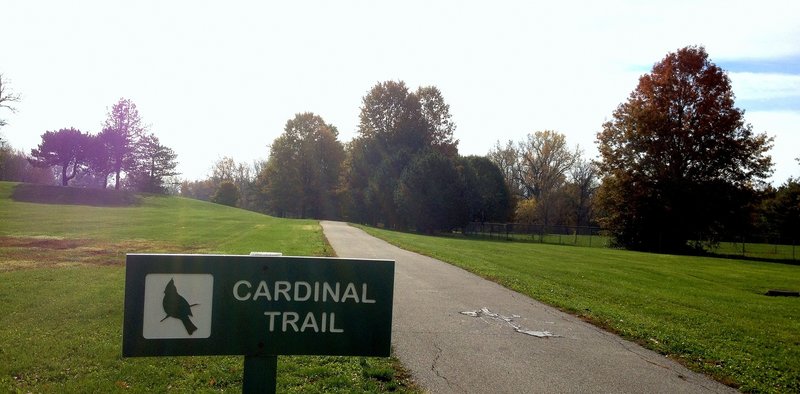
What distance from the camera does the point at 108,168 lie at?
73125mm

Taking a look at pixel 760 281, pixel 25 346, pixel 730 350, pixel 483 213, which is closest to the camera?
pixel 25 346

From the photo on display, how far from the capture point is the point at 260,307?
2850 mm

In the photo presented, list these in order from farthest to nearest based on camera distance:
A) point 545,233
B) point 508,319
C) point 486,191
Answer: point 486,191 → point 545,233 → point 508,319

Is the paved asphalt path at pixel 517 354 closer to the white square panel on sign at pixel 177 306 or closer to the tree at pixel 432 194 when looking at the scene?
the white square panel on sign at pixel 177 306

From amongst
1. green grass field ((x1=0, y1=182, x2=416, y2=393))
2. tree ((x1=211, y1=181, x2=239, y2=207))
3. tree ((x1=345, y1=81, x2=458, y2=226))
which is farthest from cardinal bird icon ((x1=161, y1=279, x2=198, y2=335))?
tree ((x1=211, y1=181, x2=239, y2=207))

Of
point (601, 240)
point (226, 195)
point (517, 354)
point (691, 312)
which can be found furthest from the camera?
point (226, 195)

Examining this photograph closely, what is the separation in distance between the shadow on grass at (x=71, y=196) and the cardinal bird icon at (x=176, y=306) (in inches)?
2472

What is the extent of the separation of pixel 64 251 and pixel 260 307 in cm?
1939

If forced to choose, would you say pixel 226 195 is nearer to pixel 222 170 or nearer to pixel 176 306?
pixel 222 170

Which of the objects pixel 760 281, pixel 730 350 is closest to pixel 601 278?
pixel 760 281

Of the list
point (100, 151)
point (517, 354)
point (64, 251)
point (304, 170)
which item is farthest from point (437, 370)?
point (100, 151)

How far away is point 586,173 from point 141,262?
260ft

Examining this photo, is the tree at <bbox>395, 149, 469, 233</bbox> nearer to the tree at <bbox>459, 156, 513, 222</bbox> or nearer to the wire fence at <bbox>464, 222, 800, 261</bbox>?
the wire fence at <bbox>464, 222, 800, 261</bbox>

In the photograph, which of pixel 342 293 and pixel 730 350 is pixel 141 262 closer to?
pixel 342 293
